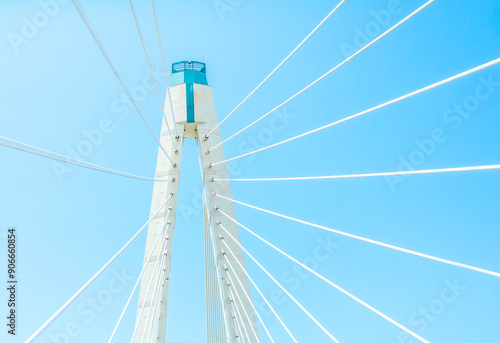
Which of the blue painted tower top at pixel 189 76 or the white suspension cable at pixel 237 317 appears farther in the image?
the blue painted tower top at pixel 189 76

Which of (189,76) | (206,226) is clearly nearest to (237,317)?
(206,226)

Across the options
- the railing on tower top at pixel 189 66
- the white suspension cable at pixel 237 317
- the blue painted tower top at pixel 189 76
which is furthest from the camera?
the railing on tower top at pixel 189 66

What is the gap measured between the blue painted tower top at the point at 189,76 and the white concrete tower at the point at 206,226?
1 centimetres

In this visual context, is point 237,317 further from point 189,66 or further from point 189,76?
point 189,66

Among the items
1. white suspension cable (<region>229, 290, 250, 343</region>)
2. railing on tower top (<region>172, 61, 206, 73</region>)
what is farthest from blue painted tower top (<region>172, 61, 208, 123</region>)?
white suspension cable (<region>229, 290, 250, 343</region>)

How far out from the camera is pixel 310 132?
3.95 m

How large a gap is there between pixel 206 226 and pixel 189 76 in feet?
6.51

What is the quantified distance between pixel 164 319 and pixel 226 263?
1.08 m

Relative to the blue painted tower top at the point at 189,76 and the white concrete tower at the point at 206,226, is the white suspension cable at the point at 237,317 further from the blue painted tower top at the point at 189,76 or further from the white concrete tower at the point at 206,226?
the blue painted tower top at the point at 189,76

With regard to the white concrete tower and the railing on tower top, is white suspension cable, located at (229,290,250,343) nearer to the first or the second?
the white concrete tower

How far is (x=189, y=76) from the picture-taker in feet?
21.5

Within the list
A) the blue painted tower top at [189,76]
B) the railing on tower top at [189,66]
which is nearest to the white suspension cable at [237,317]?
the blue painted tower top at [189,76]

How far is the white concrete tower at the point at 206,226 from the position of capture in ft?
19.1

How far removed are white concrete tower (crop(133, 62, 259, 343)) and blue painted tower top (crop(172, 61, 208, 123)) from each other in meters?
0.01
